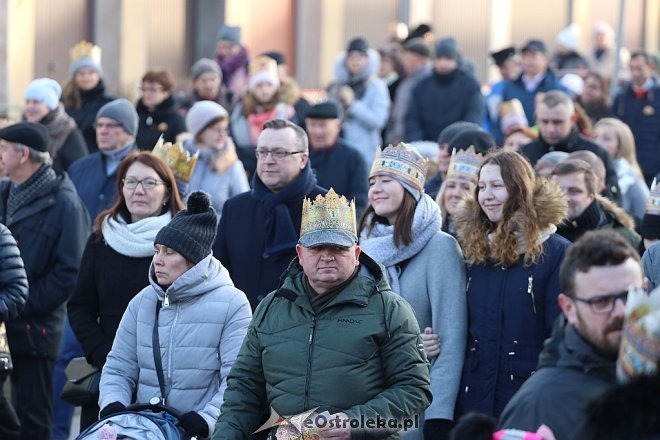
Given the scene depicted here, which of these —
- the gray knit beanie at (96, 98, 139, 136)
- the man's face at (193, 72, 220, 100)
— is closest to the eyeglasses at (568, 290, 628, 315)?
the gray knit beanie at (96, 98, 139, 136)

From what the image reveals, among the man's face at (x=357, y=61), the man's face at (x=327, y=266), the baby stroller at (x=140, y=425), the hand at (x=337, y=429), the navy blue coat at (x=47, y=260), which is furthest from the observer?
the man's face at (x=357, y=61)

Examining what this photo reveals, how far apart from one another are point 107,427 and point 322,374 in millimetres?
1034

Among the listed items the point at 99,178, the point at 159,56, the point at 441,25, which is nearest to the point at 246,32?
the point at 159,56

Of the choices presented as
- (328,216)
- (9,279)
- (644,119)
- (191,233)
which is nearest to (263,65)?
(644,119)

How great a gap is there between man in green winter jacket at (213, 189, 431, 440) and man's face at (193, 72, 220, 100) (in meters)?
7.65

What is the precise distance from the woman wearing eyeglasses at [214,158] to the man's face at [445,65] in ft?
12.8

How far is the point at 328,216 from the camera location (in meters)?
6.40

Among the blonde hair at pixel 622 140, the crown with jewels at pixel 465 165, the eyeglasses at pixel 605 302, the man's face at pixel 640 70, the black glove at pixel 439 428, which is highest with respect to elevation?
the man's face at pixel 640 70

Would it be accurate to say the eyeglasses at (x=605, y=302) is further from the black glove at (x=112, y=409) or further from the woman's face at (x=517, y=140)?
the woman's face at (x=517, y=140)

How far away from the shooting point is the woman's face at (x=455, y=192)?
849 centimetres

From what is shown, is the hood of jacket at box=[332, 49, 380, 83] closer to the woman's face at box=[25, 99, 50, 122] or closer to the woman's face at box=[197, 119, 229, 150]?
the woman's face at box=[25, 99, 50, 122]

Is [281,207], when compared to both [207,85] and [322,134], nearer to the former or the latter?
[322,134]

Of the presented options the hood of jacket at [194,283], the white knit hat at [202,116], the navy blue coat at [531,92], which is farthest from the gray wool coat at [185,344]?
the navy blue coat at [531,92]

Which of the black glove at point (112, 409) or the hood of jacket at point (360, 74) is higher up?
Answer: the hood of jacket at point (360, 74)
